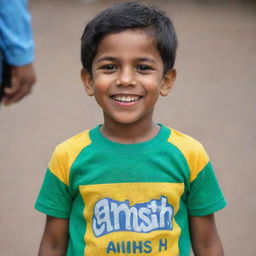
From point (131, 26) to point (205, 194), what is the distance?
70cm

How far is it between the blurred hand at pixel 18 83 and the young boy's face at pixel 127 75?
34.1 inches

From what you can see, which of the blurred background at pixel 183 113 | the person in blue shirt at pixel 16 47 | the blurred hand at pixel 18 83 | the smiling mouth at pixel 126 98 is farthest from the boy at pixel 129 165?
the blurred background at pixel 183 113

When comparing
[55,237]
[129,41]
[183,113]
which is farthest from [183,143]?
[183,113]

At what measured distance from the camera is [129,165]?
189 cm

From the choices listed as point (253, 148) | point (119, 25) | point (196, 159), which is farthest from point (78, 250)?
point (253, 148)

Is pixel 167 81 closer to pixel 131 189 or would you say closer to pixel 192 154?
pixel 192 154

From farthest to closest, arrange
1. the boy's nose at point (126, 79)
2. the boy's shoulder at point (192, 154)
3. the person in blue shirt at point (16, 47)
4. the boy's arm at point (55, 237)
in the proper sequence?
the person in blue shirt at point (16, 47) → the boy's arm at point (55, 237) → the boy's shoulder at point (192, 154) → the boy's nose at point (126, 79)

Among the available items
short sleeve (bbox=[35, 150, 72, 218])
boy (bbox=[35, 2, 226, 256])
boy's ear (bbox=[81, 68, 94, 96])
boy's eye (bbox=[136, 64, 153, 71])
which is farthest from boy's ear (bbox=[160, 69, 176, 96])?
short sleeve (bbox=[35, 150, 72, 218])

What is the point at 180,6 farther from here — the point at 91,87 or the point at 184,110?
the point at 91,87

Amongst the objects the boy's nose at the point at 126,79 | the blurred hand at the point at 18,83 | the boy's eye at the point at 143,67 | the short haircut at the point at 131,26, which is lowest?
the boy's nose at the point at 126,79

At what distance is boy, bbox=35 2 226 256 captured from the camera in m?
1.86

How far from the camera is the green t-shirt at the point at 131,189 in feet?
6.19

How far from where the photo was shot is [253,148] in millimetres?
4629

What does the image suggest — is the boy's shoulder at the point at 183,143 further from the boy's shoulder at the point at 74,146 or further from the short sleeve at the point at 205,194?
the boy's shoulder at the point at 74,146
